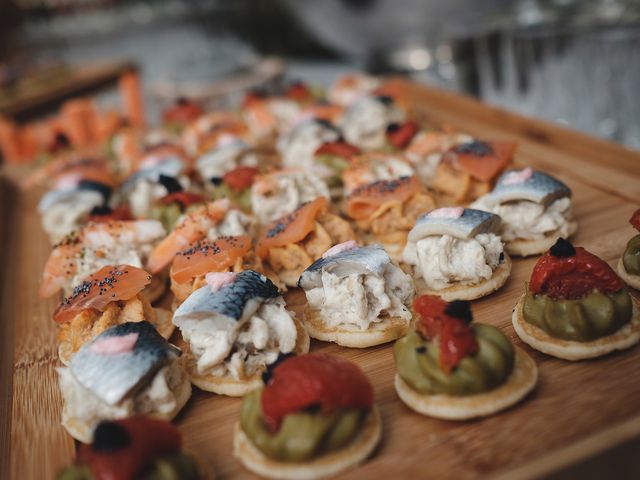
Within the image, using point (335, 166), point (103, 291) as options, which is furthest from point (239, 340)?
point (335, 166)

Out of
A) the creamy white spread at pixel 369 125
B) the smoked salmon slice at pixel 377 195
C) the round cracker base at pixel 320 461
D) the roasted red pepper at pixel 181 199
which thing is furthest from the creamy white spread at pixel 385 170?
the round cracker base at pixel 320 461

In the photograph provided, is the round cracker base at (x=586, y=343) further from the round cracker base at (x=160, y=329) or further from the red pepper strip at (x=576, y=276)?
the round cracker base at (x=160, y=329)

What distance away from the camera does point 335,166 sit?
5.32 m

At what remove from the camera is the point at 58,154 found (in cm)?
829

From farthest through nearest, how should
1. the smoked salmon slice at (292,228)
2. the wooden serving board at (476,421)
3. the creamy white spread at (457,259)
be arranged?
the smoked salmon slice at (292,228)
the creamy white spread at (457,259)
the wooden serving board at (476,421)

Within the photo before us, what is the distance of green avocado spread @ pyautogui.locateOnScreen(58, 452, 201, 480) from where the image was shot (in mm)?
2273

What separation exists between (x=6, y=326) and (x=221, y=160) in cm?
231

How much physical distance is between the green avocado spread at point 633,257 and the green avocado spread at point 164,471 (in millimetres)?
2459

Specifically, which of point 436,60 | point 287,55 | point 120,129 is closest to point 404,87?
point 436,60

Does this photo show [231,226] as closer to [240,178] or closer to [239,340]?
[240,178]

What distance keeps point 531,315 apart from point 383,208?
55.2 inches

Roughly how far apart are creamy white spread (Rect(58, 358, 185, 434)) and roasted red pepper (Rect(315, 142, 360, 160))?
2957 mm

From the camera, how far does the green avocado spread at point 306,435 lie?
7.82 feet

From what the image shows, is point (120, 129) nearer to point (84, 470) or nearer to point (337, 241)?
point (337, 241)
